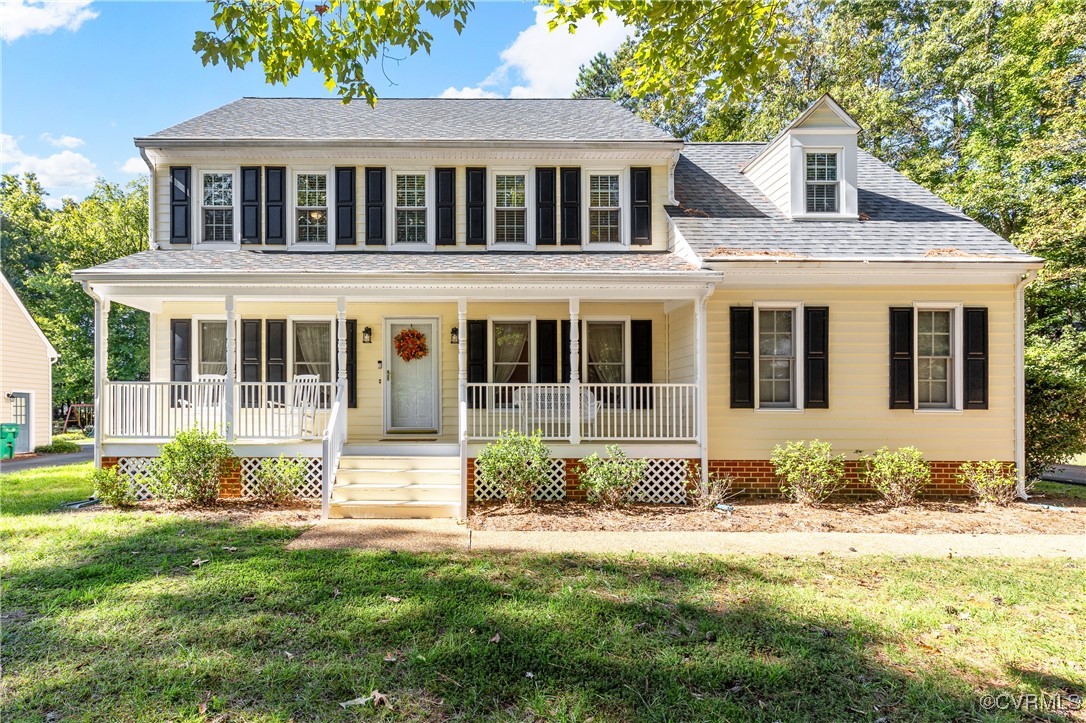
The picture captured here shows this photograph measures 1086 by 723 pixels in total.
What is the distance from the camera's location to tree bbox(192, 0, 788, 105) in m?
5.17

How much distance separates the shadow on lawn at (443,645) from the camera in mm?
3109

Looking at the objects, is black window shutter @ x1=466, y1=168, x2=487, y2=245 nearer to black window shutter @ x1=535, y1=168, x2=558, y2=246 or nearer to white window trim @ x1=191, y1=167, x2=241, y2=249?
black window shutter @ x1=535, y1=168, x2=558, y2=246

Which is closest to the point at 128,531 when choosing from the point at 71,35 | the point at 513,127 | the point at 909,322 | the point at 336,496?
the point at 336,496

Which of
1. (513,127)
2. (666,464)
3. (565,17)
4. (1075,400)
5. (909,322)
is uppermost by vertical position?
(513,127)

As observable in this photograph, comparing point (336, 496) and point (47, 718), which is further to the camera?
point (336, 496)

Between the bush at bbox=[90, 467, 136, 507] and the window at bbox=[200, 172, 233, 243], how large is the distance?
4671 mm

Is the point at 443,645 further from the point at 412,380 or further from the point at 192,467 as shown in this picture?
the point at 412,380

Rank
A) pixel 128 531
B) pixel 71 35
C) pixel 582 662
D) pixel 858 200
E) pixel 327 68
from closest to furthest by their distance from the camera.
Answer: pixel 582 662
pixel 327 68
pixel 128 531
pixel 71 35
pixel 858 200

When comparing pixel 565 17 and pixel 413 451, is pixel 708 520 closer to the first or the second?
pixel 413 451

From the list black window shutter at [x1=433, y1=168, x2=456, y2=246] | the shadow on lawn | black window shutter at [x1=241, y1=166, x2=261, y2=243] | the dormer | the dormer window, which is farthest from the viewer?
black window shutter at [x1=433, y1=168, x2=456, y2=246]

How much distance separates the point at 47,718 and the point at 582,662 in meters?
3.01

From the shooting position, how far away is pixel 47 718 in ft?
9.71

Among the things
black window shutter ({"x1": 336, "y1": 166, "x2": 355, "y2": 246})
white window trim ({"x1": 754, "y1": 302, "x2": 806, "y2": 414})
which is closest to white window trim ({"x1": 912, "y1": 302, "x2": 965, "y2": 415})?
white window trim ({"x1": 754, "y1": 302, "x2": 806, "y2": 414})

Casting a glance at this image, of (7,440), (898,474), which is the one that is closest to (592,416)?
(898,474)
